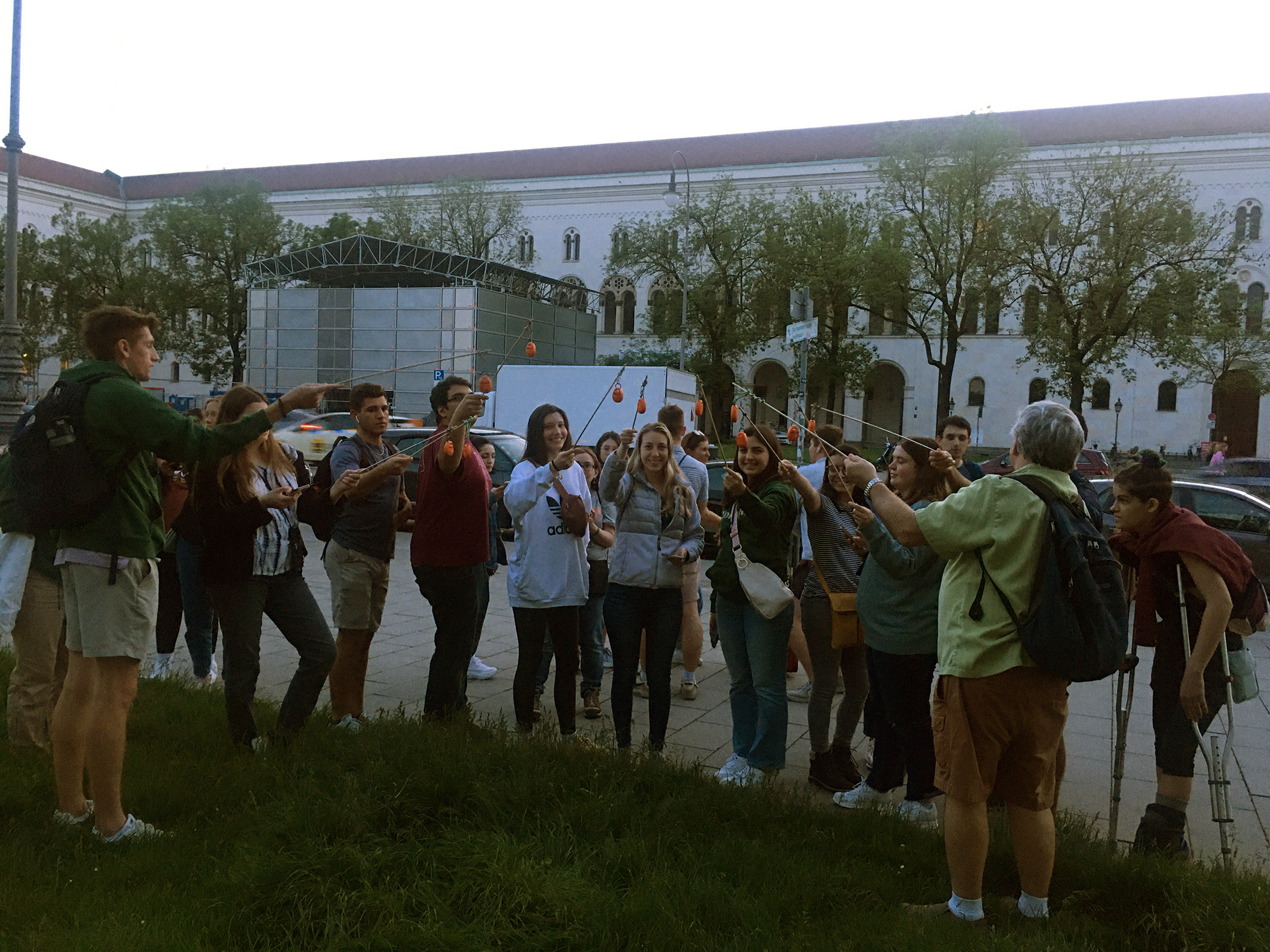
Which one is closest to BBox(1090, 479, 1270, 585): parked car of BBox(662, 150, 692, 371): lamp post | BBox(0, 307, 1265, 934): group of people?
BBox(0, 307, 1265, 934): group of people

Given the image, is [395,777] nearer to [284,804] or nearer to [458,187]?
Answer: [284,804]

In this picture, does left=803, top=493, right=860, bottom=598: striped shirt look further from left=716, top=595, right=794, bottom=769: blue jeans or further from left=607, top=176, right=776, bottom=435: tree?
left=607, top=176, right=776, bottom=435: tree

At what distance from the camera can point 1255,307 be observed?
45.1 meters

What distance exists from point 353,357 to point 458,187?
85.6 feet

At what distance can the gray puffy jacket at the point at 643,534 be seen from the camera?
5.20 m

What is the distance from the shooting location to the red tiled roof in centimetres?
5359

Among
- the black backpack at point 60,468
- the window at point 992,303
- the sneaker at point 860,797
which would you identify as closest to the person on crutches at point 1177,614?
the sneaker at point 860,797

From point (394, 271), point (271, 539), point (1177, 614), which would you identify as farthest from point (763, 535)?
point (394, 271)

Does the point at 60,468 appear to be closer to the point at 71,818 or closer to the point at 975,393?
the point at 71,818

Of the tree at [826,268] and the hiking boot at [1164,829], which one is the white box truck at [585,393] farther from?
the tree at [826,268]

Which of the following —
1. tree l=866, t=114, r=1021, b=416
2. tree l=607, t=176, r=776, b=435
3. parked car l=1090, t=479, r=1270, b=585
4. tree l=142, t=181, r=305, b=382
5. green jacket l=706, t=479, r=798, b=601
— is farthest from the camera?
tree l=142, t=181, r=305, b=382

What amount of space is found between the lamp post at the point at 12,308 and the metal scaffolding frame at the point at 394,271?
44.1 feet

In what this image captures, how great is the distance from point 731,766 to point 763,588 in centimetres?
96

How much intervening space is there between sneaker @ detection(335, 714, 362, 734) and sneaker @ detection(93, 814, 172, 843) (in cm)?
115
